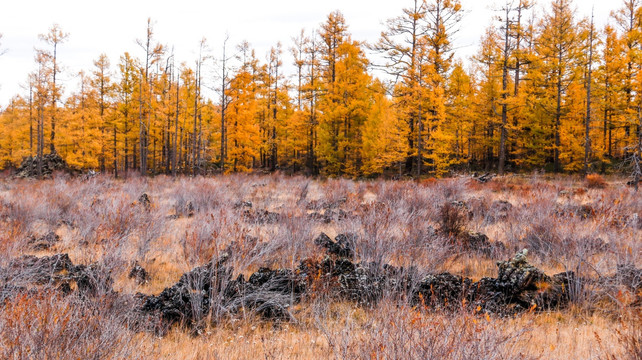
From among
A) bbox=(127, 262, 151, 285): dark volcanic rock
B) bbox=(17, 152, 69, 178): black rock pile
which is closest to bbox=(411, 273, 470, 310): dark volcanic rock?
bbox=(127, 262, 151, 285): dark volcanic rock

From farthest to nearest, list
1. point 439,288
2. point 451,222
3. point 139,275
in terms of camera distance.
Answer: point 451,222, point 139,275, point 439,288

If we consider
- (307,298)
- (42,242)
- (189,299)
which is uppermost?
(42,242)

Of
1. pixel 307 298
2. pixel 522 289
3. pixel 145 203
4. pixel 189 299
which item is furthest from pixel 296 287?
pixel 145 203

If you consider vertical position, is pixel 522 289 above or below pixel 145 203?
below

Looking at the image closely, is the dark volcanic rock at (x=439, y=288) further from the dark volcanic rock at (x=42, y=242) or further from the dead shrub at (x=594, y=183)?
the dead shrub at (x=594, y=183)

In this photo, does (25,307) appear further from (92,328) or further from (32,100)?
(32,100)

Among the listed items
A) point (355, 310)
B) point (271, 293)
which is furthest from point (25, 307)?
point (355, 310)

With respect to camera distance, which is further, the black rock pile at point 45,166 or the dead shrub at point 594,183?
the black rock pile at point 45,166

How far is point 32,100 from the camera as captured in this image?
1043 inches

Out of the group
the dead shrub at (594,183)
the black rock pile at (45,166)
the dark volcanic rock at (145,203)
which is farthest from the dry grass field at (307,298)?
the black rock pile at (45,166)

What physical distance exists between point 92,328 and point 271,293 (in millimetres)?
1767

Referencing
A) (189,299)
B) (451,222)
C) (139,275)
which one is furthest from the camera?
(451,222)

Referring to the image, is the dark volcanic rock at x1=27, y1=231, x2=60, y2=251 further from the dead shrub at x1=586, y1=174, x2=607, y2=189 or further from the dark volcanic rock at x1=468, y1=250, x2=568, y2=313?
the dead shrub at x1=586, y1=174, x2=607, y2=189

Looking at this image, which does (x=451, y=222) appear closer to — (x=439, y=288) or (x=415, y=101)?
(x=439, y=288)
